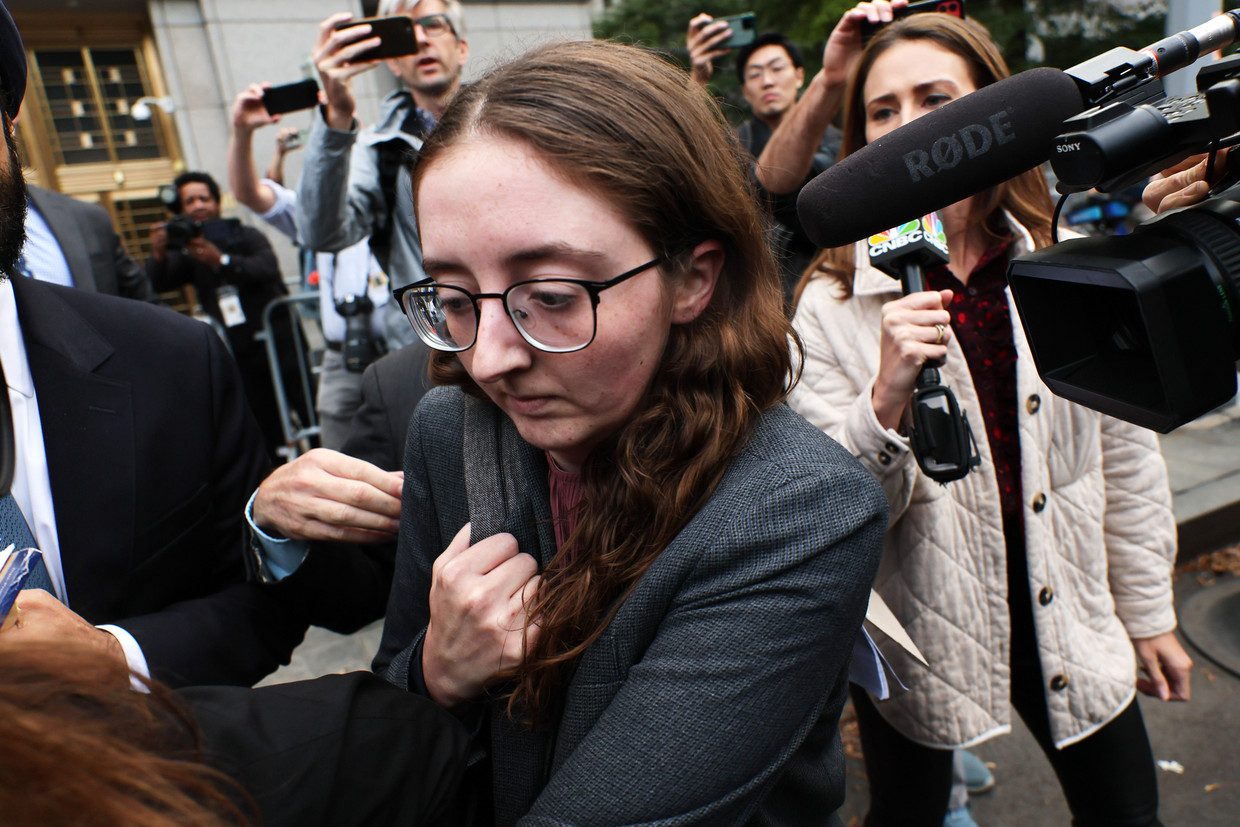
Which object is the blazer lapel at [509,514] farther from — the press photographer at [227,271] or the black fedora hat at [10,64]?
the press photographer at [227,271]

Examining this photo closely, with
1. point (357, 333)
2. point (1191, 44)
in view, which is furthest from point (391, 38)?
point (1191, 44)

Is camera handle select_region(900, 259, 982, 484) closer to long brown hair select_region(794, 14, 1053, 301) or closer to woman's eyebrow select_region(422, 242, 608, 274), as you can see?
long brown hair select_region(794, 14, 1053, 301)

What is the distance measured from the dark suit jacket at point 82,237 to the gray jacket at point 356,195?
0.73 metres

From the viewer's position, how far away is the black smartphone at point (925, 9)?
225 centimetres

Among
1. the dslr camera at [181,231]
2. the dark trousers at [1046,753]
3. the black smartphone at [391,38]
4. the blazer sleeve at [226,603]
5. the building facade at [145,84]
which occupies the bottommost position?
the dark trousers at [1046,753]

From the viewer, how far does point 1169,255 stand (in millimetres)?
864

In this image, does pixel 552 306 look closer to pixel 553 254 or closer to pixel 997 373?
pixel 553 254

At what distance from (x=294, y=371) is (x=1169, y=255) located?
5.85m

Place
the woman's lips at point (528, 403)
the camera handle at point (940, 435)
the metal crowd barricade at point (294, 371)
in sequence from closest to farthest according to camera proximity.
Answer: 1. the woman's lips at point (528, 403)
2. the camera handle at point (940, 435)
3. the metal crowd barricade at point (294, 371)

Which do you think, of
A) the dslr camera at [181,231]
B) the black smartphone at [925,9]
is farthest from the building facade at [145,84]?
the black smartphone at [925,9]

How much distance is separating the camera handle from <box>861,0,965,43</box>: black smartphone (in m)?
1.15

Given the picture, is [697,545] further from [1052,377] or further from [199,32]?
[199,32]

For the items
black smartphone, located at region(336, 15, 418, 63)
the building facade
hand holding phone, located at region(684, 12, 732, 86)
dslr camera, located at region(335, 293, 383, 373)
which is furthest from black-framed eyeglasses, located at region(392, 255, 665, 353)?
the building facade

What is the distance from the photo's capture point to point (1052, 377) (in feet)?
3.43
